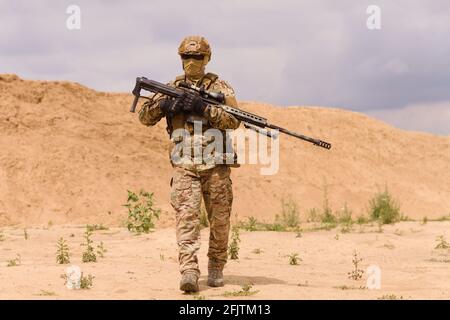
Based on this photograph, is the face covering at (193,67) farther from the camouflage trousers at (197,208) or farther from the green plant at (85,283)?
the green plant at (85,283)

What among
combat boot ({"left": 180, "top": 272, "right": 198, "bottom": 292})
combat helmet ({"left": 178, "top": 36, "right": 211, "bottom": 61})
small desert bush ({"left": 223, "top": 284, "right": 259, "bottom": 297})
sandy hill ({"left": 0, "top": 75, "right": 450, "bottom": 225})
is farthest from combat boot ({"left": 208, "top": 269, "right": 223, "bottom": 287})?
sandy hill ({"left": 0, "top": 75, "right": 450, "bottom": 225})

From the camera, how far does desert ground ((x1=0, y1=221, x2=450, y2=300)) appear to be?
7.10m

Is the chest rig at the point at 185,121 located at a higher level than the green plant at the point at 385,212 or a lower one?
higher

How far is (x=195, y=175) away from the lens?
712cm

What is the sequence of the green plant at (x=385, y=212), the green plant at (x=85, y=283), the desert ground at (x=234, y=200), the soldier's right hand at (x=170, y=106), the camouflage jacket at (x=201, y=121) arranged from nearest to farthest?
the soldier's right hand at (x=170, y=106)
the camouflage jacket at (x=201, y=121)
the green plant at (x=85, y=283)
the desert ground at (x=234, y=200)
the green plant at (x=385, y=212)

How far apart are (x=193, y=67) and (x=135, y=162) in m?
14.5

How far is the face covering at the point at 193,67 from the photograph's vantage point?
726 cm

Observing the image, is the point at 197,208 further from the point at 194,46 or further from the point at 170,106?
the point at 194,46

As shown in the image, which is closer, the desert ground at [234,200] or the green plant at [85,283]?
the green plant at [85,283]

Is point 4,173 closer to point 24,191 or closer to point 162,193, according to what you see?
point 24,191

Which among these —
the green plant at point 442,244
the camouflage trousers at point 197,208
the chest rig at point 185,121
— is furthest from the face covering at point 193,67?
the green plant at point 442,244

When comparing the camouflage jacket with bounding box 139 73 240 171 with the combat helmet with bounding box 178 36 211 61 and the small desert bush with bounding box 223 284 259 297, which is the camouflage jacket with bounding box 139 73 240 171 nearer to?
the combat helmet with bounding box 178 36 211 61

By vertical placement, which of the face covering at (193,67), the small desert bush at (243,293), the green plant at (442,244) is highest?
the face covering at (193,67)
